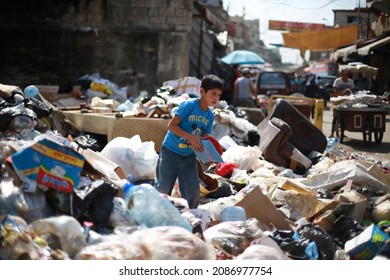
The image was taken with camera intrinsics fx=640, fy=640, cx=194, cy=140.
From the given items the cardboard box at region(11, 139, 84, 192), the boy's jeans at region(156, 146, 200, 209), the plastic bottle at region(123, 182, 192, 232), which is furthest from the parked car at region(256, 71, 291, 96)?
the cardboard box at region(11, 139, 84, 192)

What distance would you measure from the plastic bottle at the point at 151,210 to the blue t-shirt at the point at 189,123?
1009mm

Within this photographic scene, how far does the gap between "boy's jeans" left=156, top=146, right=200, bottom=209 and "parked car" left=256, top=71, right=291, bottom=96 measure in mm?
15059

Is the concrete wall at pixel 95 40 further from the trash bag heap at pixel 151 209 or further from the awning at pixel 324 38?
the awning at pixel 324 38

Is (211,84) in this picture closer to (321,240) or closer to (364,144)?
(321,240)

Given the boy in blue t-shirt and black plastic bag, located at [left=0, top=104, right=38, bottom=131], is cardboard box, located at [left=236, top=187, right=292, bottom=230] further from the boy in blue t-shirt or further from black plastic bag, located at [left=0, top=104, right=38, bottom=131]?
black plastic bag, located at [left=0, top=104, right=38, bottom=131]

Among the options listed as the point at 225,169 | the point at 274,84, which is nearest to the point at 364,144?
the point at 225,169

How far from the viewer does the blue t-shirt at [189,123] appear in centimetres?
517

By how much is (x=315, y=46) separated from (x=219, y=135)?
2629cm

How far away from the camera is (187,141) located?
523cm

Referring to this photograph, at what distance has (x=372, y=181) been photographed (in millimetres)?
6746

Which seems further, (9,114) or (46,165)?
(9,114)

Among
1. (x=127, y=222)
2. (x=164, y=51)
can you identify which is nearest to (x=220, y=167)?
(x=127, y=222)

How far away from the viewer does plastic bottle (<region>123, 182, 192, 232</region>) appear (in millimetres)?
4152

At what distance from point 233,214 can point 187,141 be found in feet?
2.44
